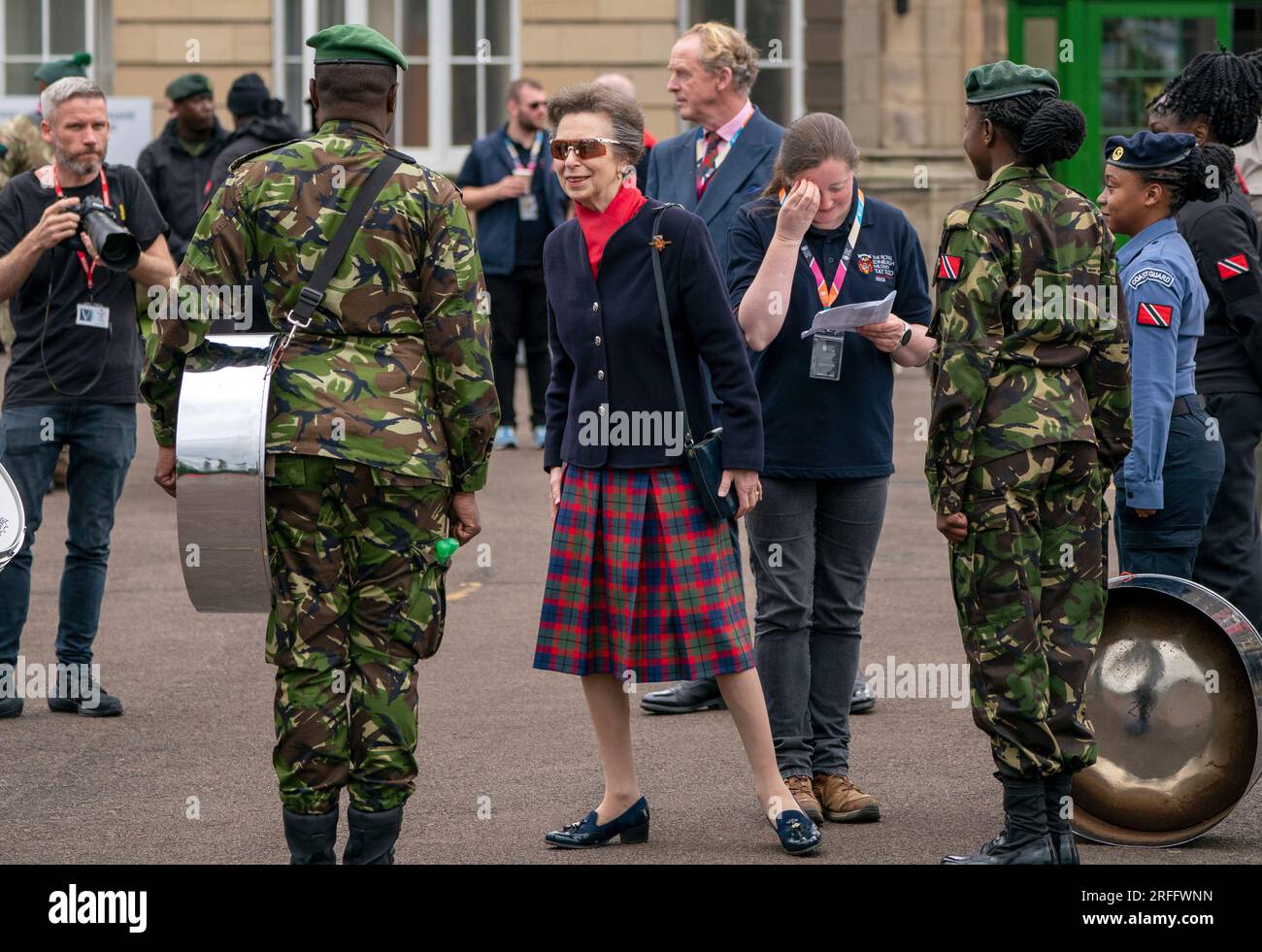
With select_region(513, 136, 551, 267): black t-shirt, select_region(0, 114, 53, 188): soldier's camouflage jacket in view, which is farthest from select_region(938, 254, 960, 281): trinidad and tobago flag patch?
select_region(513, 136, 551, 267): black t-shirt

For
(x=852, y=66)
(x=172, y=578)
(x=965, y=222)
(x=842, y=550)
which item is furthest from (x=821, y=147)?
(x=852, y=66)

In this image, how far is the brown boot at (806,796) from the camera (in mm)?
5480

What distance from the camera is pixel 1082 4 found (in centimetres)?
1798

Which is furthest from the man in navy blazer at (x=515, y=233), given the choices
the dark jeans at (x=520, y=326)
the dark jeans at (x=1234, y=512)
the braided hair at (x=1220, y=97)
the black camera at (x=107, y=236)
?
the dark jeans at (x=1234, y=512)

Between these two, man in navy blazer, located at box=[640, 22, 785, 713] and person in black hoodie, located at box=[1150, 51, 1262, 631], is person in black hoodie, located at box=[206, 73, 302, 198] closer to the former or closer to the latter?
man in navy blazer, located at box=[640, 22, 785, 713]

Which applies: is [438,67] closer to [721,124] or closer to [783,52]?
[783,52]

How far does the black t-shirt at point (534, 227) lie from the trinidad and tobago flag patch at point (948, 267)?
8188mm

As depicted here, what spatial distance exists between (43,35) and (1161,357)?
1583 centimetres

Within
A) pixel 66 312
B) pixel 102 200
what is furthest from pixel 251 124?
pixel 66 312

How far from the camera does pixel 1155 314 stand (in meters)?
5.33

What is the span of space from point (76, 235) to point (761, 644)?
2766mm
